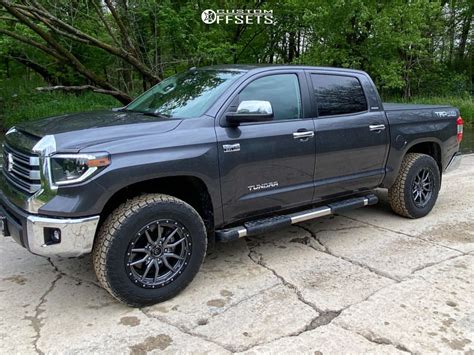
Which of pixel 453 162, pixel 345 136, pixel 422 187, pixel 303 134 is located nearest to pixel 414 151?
pixel 422 187

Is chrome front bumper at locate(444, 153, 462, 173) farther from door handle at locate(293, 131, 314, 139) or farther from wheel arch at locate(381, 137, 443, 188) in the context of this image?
door handle at locate(293, 131, 314, 139)

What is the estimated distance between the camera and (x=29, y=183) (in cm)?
317

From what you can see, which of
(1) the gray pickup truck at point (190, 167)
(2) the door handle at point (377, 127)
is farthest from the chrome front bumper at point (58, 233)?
(2) the door handle at point (377, 127)

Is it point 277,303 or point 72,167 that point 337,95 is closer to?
point 277,303

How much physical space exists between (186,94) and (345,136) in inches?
65.6

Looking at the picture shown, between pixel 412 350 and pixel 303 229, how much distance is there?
92.9 inches

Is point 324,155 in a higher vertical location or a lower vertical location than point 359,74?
lower

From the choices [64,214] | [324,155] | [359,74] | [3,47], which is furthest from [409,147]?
[3,47]

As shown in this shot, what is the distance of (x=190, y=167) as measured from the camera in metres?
3.42

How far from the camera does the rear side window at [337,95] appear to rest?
446 cm

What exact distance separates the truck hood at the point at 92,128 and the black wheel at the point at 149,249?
51 centimetres

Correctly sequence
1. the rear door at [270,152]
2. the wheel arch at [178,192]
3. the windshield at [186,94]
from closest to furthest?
the wheel arch at [178,192]
the rear door at [270,152]
the windshield at [186,94]

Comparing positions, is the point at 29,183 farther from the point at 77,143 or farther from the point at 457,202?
the point at 457,202

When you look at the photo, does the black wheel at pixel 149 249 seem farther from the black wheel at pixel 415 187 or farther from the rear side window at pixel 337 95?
the black wheel at pixel 415 187
